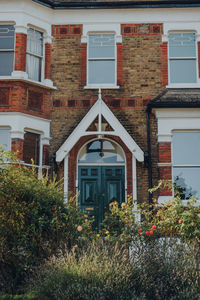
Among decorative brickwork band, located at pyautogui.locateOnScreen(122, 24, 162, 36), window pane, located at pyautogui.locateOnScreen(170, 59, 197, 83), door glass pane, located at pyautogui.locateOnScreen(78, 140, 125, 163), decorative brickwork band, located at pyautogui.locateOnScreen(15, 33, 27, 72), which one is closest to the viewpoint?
decorative brickwork band, located at pyautogui.locateOnScreen(15, 33, 27, 72)

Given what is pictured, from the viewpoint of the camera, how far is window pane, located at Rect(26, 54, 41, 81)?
42.6 ft

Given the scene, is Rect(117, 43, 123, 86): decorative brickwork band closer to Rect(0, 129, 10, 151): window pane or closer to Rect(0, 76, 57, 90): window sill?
Rect(0, 76, 57, 90): window sill

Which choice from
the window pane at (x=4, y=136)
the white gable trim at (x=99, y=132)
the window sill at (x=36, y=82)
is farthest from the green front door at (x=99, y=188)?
the window sill at (x=36, y=82)

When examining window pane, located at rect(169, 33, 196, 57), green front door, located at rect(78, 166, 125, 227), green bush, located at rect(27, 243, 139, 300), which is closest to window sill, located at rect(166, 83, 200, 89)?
window pane, located at rect(169, 33, 196, 57)

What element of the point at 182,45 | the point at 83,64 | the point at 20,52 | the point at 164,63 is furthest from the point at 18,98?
the point at 182,45

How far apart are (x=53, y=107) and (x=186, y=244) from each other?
666 cm

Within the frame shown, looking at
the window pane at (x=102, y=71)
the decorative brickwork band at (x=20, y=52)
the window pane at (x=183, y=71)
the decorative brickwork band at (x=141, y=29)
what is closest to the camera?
the decorative brickwork band at (x=20, y=52)

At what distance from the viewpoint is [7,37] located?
13.0 meters

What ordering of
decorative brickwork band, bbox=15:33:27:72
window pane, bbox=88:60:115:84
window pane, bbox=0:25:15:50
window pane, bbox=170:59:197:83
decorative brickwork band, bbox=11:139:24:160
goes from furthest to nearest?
window pane, bbox=88:60:115:84 → window pane, bbox=170:59:197:83 → window pane, bbox=0:25:15:50 → decorative brickwork band, bbox=15:33:27:72 → decorative brickwork band, bbox=11:139:24:160

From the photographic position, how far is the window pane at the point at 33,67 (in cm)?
1298

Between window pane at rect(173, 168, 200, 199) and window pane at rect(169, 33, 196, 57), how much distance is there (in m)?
3.98

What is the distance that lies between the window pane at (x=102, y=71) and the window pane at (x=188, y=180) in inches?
148

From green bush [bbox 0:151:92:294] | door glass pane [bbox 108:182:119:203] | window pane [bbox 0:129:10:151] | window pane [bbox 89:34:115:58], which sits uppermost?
window pane [bbox 89:34:115:58]

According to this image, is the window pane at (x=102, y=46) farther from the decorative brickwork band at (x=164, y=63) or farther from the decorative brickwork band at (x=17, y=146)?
the decorative brickwork band at (x=17, y=146)
